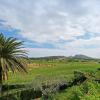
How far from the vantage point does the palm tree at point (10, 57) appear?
75.6 ft

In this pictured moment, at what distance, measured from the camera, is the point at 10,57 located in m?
23.5

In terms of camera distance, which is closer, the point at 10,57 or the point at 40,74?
the point at 10,57

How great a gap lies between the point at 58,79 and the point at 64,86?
113 cm

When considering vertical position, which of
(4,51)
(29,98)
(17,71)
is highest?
(4,51)

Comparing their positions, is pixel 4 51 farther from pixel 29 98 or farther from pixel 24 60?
pixel 29 98

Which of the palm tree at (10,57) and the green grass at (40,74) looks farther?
the green grass at (40,74)

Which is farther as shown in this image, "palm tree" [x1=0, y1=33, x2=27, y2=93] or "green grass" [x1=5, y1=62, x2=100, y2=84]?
"green grass" [x1=5, y1=62, x2=100, y2=84]

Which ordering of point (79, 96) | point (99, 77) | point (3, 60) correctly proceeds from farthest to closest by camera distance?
point (99, 77) < point (3, 60) < point (79, 96)

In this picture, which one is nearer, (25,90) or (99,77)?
(25,90)

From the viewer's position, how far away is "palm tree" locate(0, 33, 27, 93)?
75.6 feet

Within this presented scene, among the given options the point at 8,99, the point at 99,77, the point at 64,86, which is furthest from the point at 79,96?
the point at 99,77

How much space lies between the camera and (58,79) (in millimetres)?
32938

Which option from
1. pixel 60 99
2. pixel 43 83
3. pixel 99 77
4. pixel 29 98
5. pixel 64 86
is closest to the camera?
pixel 60 99

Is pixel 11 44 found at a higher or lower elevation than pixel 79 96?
higher
